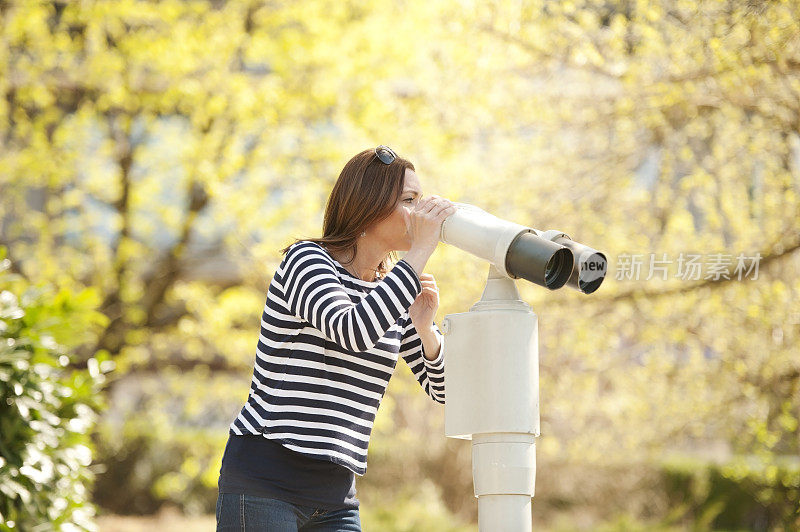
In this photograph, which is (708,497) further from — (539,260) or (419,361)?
(539,260)

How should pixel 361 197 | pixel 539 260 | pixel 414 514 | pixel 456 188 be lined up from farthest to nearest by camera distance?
pixel 414 514
pixel 456 188
pixel 361 197
pixel 539 260

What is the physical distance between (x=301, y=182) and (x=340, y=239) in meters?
6.00

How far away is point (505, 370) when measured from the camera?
1900 mm

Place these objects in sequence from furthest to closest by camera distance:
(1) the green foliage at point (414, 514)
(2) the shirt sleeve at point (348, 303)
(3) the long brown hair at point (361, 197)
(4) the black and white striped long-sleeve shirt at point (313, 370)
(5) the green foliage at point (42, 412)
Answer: (1) the green foliage at point (414, 514) < (5) the green foliage at point (42, 412) < (3) the long brown hair at point (361, 197) < (4) the black and white striped long-sleeve shirt at point (313, 370) < (2) the shirt sleeve at point (348, 303)

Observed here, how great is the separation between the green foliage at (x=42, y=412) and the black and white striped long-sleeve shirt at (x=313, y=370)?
1.99m

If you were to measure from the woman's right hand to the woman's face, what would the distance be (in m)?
0.20

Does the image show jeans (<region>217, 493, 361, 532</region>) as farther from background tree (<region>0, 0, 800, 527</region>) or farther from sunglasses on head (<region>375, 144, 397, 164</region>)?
background tree (<region>0, 0, 800, 527</region>)

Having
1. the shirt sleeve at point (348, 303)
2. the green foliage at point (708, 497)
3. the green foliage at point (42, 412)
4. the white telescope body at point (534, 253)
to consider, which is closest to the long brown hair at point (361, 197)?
the shirt sleeve at point (348, 303)

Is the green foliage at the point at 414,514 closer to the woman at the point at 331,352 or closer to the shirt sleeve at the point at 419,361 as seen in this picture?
the shirt sleeve at the point at 419,361

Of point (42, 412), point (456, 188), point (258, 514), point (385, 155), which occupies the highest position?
point (456, 188)

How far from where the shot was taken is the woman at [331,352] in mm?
2078

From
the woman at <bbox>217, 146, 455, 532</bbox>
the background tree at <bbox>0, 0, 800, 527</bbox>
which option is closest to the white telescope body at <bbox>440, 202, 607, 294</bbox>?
the woman at <bbox>217, 146, 455, 532</bbox>

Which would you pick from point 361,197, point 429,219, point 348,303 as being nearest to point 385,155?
point 361,197

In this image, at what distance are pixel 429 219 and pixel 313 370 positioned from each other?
0.47 metres
